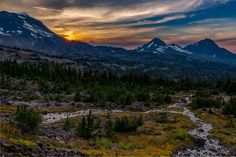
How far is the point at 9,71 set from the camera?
6850 inches

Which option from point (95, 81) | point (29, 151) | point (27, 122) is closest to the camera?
point (29, 151)

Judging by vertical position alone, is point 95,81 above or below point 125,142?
below

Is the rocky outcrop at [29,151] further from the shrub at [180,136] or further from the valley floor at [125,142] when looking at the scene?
the shrub at [180,136]

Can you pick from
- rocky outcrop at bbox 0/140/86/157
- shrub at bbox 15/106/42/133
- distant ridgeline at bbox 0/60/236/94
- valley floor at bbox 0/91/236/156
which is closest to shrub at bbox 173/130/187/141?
valley floor at bbox 0/91/236/156

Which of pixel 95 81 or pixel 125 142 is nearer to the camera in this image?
Result: pixel 125 142

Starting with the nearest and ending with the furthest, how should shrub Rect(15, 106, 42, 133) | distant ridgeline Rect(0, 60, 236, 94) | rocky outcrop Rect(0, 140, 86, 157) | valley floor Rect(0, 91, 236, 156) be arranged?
rocky outcrop Rect(0, 140, 86, 157) → valley floor Rect(0, 91, 236, 156) → shrub Rect(15, 106, 42, 133) → distant ridgeline Rect(0, 60, 236, 94)

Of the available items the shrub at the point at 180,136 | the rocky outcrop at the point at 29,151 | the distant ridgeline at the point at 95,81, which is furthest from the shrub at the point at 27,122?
the distant ridgeline at the point at 95,81

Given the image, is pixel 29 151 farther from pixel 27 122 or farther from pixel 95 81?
pixel 95 81

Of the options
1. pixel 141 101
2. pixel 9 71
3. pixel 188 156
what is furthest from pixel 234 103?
pixel 9 71

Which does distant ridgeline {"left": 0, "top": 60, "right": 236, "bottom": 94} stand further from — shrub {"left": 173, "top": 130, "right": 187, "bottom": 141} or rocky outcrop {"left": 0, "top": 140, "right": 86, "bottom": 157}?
rocky outcrop {"left": 0, "top": 140, "right": 86, "bottom": 157}

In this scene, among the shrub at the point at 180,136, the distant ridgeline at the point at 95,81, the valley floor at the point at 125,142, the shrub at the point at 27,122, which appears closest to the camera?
the valley floor at the point at 125,142

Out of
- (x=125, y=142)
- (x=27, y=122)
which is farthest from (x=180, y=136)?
(x=27, y=122)

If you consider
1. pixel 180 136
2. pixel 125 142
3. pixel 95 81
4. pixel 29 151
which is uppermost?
pixel 29 151

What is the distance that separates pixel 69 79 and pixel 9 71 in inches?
1241
